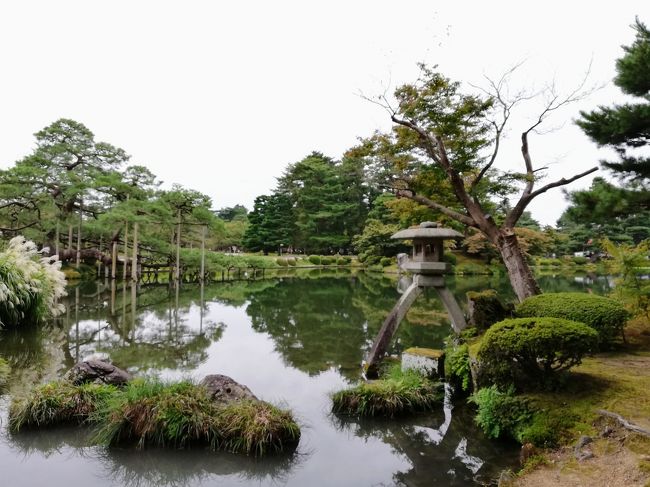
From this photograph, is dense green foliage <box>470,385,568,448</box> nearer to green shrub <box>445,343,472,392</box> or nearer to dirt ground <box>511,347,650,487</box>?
dirt ground <box>511,347,650,487</box>

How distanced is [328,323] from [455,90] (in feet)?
22.5

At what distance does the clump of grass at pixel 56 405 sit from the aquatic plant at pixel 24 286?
4.89 m

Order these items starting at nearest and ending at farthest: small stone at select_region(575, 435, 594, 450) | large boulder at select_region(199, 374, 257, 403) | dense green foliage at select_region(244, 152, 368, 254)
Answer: small stone at select_region(575, 435, 594, 450), large boulder at select_region(199, 374, 257, 403), dense green foliage at select_region(244, 152, 368, 254)

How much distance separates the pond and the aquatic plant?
54cm

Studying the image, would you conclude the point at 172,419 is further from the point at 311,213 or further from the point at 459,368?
the point at 311,213

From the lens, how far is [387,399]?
5160 mm

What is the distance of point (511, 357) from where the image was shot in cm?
418

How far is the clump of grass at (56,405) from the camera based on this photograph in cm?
454

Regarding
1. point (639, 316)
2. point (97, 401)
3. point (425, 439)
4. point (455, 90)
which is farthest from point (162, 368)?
point (639, 316)

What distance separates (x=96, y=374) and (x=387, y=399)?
3.85 metres

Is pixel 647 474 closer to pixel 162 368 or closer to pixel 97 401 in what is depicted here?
pixel 97 401

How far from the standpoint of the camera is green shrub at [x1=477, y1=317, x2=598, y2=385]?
3.89 meters

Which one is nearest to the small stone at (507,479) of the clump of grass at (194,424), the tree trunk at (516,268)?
the clump of grass at (194,424)

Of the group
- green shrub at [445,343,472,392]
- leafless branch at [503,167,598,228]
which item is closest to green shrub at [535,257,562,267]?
leafless branch at [503,167,598,228]
